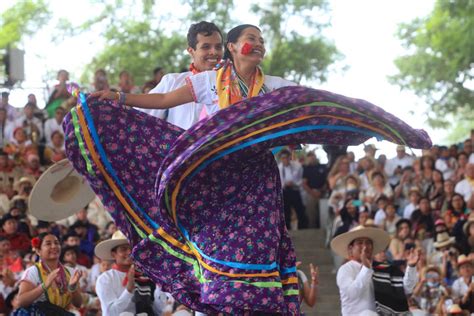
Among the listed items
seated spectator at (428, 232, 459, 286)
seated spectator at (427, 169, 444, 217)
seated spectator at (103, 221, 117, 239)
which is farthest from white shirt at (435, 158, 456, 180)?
seated spectator at (103, 221, 117, 239)

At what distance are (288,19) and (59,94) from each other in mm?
12817

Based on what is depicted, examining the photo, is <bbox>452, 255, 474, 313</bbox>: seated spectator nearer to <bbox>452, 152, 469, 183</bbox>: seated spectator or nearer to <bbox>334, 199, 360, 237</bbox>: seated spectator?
<bbox>334, 199, 360, 237</bbox>: seated spectator

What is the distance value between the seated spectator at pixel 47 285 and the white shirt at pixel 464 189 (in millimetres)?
7720

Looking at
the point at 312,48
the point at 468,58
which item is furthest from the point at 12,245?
the point at 312,48

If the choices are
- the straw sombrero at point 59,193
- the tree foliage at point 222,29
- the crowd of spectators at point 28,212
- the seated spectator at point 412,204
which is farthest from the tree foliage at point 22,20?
the straw sombrero at point 59,193

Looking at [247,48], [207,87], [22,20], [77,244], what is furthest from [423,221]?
[22,20]

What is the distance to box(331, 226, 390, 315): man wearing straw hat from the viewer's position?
407 inches

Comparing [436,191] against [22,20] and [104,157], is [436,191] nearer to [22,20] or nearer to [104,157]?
[104,157]

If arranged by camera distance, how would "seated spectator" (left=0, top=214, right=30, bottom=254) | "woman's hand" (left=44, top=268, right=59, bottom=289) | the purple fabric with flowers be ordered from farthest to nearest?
"seated spectator" (left=0, top=214, right=30, bottom=254), "woman's hand" (left=44, top=268, right=59, bottom=289), the purple fabric with flowers

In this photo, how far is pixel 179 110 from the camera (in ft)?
26.7

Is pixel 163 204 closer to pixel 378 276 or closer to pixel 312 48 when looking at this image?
pixel 378 276

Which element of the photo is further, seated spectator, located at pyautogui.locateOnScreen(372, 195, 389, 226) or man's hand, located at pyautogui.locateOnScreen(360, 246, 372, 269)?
seated spectator, located at pyautogui.locateOnScreen(372, 195, 389, 226)

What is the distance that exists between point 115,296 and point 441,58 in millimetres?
18132

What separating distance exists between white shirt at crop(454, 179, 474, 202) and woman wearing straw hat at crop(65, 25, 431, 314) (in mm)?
8979
